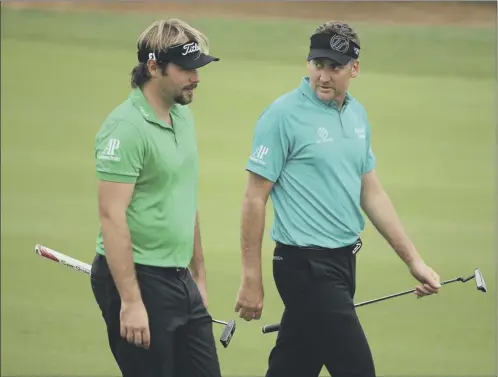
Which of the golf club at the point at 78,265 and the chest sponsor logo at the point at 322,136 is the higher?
the chest sponsor logo at the point at 322,136

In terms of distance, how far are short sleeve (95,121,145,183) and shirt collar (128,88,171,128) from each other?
0.30ft

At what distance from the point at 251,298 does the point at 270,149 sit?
2.08 feet

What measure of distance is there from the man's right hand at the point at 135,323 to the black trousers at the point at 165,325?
8cm

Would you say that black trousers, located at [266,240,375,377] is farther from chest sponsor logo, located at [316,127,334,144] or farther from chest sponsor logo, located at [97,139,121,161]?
chest sponsor logo, located at [97,139,121,161]

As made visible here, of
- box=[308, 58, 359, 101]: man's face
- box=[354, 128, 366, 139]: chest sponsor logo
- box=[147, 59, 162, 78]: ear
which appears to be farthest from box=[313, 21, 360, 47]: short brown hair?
box=[147, 59, 162, 78]: ear

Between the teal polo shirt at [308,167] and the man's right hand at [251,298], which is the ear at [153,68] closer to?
the teal polo shirt at [308,167]

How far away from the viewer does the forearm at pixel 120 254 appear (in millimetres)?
4562

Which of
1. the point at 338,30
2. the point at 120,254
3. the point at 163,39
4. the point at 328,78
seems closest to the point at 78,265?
the point at 120,254

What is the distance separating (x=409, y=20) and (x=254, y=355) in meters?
8.36

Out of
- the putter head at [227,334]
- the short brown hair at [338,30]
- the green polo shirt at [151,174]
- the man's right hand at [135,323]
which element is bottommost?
the putter head at [227,334]

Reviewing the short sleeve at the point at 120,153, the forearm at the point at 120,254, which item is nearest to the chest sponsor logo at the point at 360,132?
the short sleeve at the point at 120,153

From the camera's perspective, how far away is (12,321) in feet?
24.5

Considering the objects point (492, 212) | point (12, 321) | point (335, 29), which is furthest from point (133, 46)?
point (335, 29)

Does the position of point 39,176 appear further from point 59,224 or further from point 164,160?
point 164,160
